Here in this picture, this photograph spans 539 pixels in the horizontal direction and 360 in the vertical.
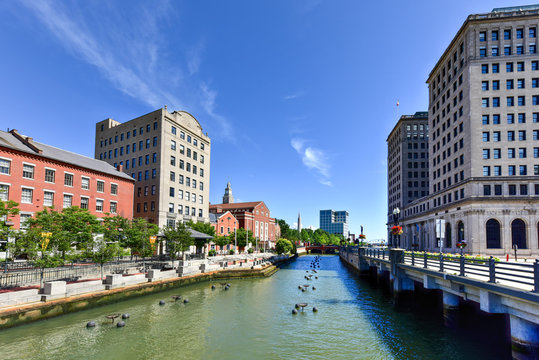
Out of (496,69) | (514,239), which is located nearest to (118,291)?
(514,239)

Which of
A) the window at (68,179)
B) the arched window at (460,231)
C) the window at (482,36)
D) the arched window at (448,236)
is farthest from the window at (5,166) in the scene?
the window at (482,36)

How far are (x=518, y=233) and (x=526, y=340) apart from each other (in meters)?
48.3

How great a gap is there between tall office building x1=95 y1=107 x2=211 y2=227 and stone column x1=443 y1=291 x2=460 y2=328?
47357mm

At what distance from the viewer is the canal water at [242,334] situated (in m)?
16.5

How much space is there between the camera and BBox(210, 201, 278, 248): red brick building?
336 ft

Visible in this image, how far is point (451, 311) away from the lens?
66.6 feet

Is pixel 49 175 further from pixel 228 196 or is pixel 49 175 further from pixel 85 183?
pixel 228 196

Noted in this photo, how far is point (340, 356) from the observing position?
54.4 ft

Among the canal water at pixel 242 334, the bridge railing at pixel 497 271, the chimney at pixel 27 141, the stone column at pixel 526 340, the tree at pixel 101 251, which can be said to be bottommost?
the canal water at pixel 242 334

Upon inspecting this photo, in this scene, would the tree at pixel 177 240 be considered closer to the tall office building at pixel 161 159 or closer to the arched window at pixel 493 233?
the tall office building at pixel 161 159

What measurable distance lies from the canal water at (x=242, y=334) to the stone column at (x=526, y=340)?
2.97 meters

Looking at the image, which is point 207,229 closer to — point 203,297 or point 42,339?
point 203,297

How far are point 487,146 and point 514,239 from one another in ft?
53.1

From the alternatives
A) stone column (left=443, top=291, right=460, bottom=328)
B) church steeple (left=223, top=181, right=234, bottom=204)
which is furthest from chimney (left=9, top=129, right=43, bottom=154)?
church steeple (left=223, top=181, right=234, bottom=204)
